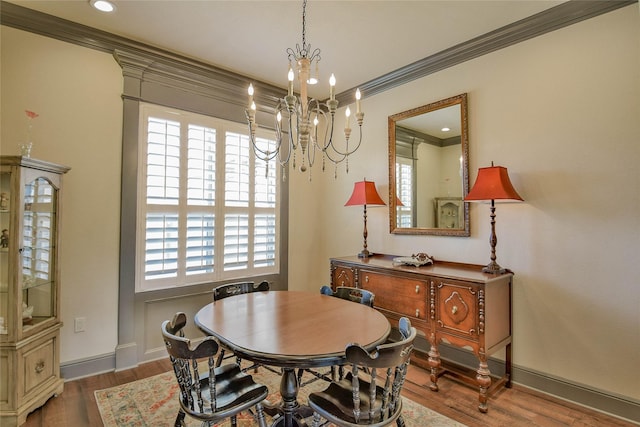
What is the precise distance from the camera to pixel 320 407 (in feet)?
5.21

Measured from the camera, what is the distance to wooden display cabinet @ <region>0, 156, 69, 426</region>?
2.11m

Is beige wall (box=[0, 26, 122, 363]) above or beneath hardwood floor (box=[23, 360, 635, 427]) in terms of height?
above

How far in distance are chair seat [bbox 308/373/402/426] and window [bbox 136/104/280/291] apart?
2109mm

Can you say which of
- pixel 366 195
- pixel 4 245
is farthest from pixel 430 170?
pixel 4 245

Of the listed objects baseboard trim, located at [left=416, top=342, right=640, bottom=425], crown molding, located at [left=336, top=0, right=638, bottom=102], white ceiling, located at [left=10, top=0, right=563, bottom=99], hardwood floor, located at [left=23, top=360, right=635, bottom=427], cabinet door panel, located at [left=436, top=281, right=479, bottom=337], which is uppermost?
white ceiling, located at [left=10, top=0, right=563, bottom=99]

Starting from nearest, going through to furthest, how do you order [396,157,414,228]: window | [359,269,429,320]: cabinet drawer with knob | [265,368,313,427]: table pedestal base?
[265,368,313,427]: table pedestal base → [359,269,429,320]: cabinet drawer with knob → [396,157,414,228]: window

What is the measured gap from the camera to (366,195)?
3.50 m

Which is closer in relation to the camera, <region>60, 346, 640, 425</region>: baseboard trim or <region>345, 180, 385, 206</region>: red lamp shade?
<region>60, 346, 640, 425</region>: baseboard trim

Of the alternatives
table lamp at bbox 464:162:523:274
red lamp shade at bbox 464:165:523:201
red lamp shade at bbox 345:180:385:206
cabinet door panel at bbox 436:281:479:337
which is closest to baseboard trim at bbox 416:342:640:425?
cabinet door panel at bbox 436:281:479:337

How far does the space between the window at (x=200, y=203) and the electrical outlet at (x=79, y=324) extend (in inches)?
19.1

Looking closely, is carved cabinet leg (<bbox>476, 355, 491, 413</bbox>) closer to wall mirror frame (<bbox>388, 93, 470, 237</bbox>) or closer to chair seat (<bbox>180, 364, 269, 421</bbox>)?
wall mirror frame (<bbox>388, 93, 470, 237</bbox>)

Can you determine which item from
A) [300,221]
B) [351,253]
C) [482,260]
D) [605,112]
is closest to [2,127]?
[300,221]

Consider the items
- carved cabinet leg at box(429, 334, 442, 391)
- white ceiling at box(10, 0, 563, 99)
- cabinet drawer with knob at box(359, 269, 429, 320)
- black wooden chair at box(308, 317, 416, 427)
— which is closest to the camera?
black wooden chair at box(308, 317, 416, 427)

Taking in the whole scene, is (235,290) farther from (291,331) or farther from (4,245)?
(4,245)
